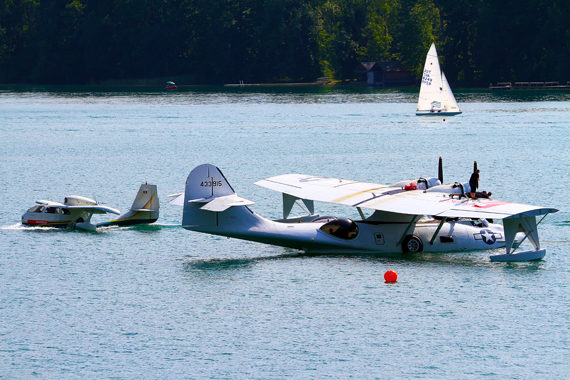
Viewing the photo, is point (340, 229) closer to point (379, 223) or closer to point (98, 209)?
point (379, 223)

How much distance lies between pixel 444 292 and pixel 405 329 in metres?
4.93

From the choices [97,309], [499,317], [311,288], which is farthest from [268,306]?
[499,317]

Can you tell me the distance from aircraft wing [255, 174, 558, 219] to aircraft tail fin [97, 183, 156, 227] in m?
7.79

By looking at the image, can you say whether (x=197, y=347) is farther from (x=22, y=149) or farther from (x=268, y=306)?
(x=22, y=149)

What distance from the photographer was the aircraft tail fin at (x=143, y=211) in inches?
1938

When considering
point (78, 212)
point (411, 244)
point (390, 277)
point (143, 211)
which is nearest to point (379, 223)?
point (411, 244)

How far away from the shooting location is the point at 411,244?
132 ft

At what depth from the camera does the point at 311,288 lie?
35156 mm

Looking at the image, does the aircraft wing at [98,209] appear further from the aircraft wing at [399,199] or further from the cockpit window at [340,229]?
the cockpit window at [340,229]

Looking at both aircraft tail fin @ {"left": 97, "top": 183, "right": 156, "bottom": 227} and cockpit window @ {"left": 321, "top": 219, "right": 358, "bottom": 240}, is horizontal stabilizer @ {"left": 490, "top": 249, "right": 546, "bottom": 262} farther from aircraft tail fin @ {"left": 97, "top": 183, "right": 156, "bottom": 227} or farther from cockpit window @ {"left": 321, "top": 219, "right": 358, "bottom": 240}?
aircraft tail fin @ {"left": 97, "top": 183, "right": 156, "bottom": 227}

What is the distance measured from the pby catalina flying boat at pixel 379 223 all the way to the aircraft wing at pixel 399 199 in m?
0.05

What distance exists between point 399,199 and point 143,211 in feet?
58.8

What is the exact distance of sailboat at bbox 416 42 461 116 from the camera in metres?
128

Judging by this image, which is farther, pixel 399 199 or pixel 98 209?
pixel 98 209
